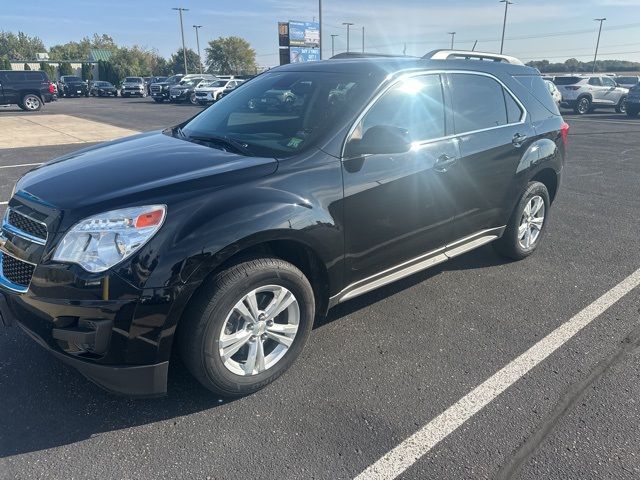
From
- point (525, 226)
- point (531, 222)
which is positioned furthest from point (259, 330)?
point (531, 222)

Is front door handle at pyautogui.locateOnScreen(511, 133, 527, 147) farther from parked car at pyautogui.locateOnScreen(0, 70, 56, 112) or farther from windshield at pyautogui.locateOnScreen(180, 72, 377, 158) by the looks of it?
parked car at pyautogui.locateOnScreen(0, 70, 56, 112)

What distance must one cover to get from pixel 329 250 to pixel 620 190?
6.87m

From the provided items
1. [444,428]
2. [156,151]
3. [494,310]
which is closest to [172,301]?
[156,151]

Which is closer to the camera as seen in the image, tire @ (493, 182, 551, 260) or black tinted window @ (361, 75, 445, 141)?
black tinted window @ (361, 75, 445, 141)

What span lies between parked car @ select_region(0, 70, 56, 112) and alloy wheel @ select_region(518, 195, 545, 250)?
25.4 m

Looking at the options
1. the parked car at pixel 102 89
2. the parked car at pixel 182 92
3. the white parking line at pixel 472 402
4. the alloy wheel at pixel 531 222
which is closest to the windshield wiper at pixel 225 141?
the white parking line at pixel 472 402

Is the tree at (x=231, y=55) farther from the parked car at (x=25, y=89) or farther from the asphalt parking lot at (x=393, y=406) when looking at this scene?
the asphalt parking lot at (x=393, y=406)

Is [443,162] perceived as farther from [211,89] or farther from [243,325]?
[211,89]

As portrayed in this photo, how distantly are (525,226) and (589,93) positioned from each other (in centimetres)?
2339

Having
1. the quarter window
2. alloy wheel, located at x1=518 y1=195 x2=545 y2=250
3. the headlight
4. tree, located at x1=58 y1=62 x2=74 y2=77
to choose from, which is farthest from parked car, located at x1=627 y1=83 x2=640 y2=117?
tree, located at x1=58 y1=62 x2=74 y2=77

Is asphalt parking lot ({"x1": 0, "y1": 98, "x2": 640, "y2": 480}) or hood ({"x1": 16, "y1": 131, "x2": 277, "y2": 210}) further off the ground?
hood ({"x1": 16, "y1": 131, "x2": 277, "y2": 210})

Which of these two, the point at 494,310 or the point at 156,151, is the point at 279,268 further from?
the point at 494,310

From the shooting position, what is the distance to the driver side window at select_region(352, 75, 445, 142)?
3.32 meters

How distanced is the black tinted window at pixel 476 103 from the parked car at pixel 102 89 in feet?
144
